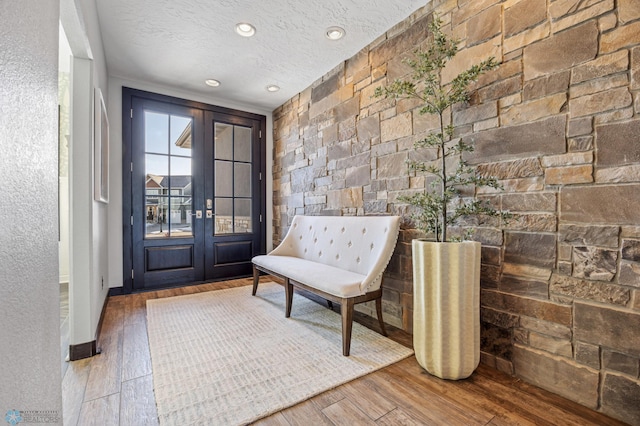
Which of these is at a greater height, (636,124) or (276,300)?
(636,124)

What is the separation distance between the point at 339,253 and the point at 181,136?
8.74 feet

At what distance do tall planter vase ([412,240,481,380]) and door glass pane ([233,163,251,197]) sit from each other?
3.17m

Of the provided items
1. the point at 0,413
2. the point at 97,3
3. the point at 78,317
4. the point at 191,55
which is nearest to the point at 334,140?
the point at 191,55

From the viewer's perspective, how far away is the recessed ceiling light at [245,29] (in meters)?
2.50

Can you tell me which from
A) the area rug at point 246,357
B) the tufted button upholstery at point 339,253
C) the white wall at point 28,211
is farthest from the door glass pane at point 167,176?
the white wall at point 28,211

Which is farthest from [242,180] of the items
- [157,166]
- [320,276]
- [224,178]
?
[320,276]

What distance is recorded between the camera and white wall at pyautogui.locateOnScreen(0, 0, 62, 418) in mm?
646

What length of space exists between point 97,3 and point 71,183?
1449 millimetres

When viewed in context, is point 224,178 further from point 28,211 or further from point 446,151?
point 28,211

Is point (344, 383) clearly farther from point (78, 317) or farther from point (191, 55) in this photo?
point (191, 55)

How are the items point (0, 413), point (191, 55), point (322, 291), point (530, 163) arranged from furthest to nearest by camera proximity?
point (191, 55), point (322, 291), point (530, 163), point (0, 413)

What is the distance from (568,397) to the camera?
149cm

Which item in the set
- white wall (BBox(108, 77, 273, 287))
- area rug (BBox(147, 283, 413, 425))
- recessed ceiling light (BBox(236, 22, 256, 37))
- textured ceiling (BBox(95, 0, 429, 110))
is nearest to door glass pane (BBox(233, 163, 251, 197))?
textured ceiling (BBox(95, 0, 429, 110))

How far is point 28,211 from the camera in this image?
787 millimetres
